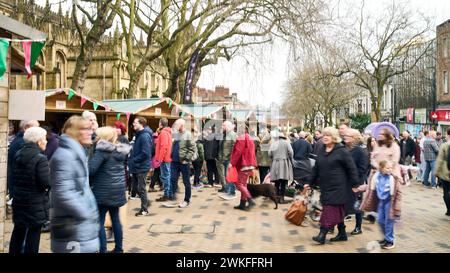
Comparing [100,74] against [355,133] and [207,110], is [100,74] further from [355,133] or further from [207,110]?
[355,133]


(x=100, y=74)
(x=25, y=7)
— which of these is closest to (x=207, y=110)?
(x=25, y=7)

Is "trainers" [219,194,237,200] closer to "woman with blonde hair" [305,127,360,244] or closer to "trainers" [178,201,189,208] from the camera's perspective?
"trainers" [178,201,189,208]

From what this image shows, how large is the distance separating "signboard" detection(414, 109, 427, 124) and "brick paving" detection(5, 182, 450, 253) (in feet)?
124

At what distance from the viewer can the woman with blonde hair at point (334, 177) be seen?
6668mm

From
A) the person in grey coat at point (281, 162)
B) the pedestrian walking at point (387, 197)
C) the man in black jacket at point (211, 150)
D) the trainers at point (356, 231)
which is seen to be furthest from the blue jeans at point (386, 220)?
the man in black jacket at point (211, 150)

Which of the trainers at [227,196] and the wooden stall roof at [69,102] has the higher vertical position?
the wooden stall roof at [69,102]

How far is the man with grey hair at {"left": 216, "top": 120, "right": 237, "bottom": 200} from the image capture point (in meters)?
11.6

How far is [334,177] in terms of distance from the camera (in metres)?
6.68

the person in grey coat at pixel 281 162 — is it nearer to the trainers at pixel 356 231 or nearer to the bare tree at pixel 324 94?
the trainers at pixel 356 231

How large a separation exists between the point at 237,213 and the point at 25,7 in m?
9.32

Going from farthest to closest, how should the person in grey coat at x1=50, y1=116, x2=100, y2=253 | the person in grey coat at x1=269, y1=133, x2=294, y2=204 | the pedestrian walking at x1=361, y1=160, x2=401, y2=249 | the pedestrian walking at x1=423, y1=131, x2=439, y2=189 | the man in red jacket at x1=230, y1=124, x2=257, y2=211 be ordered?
the pedestrian walking at x1=423, y1=131, x2=439, y2=189
the person in grey coat at x1=269, y1=133, x2=294, y2=204
the man in red jacket at x1=230, y1=124, x2=257, y2=211
the pedestrian walking at x1=361, y1=160, x2=401, y2=249
the person in grey coat at x1=50, y1=116, x2=100, y2=253

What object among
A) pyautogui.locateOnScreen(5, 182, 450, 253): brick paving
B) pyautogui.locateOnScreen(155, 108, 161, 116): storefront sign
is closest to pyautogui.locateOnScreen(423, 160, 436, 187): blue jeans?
pyautogui.locateOnScreen(5, 182, 450, 253): brick paving

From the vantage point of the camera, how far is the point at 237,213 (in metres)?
9.77

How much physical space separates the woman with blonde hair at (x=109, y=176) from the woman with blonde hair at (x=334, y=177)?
9.48 feet
